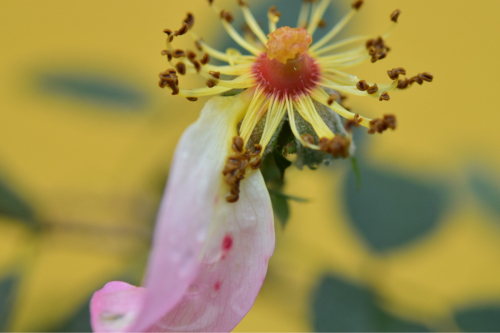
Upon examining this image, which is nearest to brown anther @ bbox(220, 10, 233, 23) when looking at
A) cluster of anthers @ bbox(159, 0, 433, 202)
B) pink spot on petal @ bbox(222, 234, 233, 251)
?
cluster of anthers @ bbox(159, 0, 433, 202)

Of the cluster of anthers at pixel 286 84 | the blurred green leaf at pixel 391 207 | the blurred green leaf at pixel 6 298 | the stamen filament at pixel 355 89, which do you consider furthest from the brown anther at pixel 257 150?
the blurred green leaf at pixel 6 298

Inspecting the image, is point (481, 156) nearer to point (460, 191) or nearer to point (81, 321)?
point (460, 191)

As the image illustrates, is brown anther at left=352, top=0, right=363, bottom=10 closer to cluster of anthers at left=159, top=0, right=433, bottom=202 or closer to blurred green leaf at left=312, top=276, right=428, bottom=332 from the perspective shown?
cluster of anthers at left=159, top=0, right=433, bottom=202

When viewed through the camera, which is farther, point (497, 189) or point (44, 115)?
point (44, 115)

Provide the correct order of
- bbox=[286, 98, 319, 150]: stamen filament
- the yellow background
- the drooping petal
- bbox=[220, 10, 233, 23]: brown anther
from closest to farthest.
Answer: the drooping petal < bbox=[286, 98, 319, 150]: stamen filament < bbox=[220, 10, 233, 23]: brown anther < the yellow background

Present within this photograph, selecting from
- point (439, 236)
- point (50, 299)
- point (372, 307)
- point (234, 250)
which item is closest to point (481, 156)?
point (439, 236)

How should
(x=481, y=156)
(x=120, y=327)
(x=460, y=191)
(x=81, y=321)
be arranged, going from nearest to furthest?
(x=120, y=327) < (x=81, y=321) < (x=460, y=191) < (x=481, y=156)
